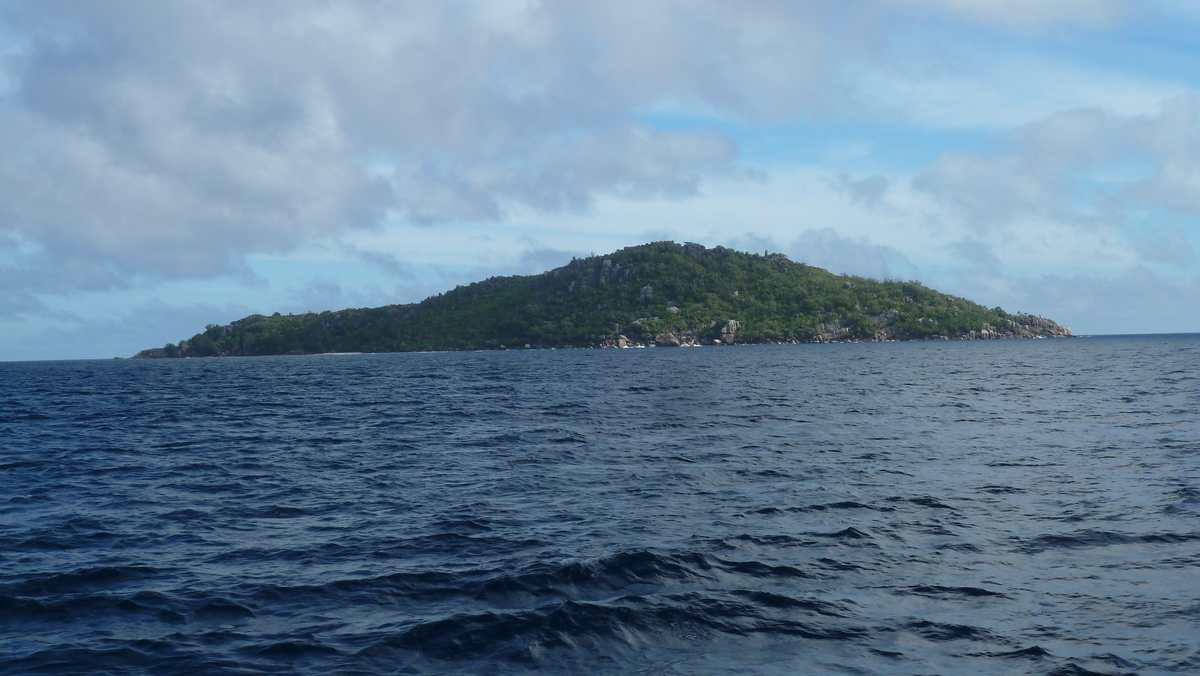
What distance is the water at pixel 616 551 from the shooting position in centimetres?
1213

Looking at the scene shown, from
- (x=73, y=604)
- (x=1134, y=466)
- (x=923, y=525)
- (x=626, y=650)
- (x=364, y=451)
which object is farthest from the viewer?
(x=364, y=451)

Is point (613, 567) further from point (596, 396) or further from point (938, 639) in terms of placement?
point (596, 396)

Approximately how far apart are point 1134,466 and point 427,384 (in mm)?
67789

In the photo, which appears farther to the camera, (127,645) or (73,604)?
→ (73,604)

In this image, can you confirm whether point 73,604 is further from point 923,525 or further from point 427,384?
point 427,384

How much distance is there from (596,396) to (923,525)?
42502mm

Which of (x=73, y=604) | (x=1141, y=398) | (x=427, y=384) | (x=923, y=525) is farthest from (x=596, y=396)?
(x=73, y=604)

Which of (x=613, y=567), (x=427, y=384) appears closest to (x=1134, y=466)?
(x=613, y=567)

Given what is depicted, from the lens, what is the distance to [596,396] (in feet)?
200

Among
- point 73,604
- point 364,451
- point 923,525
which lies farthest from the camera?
point 364,451

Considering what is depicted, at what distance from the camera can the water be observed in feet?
39.8

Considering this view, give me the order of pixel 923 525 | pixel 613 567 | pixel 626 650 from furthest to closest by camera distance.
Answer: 1. pixel 923 525
2. pixel 613 567
3. pixel 626 650

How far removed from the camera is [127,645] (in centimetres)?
1262

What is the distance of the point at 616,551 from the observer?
17000mm
